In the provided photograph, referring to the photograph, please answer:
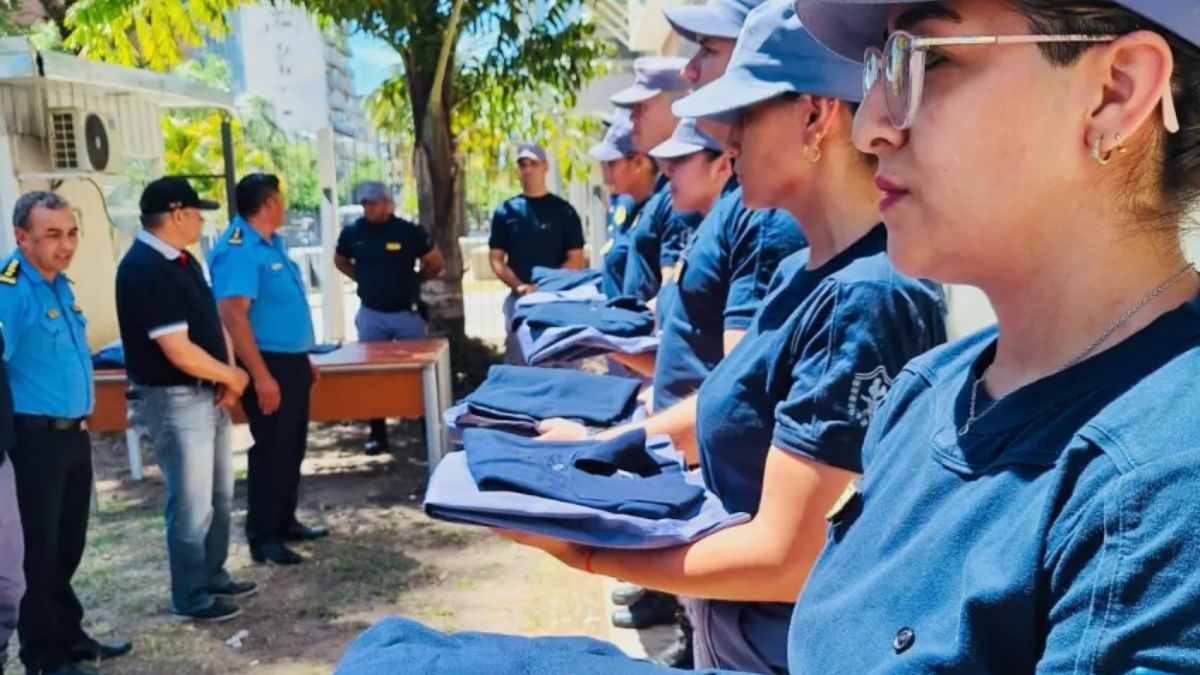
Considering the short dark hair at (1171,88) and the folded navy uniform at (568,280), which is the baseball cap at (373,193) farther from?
the short dark hair at (1171,88)

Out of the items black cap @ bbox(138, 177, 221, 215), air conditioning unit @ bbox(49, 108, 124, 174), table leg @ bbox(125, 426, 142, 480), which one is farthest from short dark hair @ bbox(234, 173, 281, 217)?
table leg @ bbox(125, 426, 142, 480)

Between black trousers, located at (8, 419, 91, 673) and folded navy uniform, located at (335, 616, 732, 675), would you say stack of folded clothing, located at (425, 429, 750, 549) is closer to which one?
folded navy uniform, located at (335, 616, 732, 675)

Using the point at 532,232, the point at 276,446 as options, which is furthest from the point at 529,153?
the point at 276,446

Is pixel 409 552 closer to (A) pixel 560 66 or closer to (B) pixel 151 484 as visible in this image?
(B) pixel 151 484

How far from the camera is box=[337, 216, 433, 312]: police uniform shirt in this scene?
24.0ft

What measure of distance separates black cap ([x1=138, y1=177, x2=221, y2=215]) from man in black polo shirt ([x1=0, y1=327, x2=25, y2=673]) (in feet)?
3.03

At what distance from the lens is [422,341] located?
23.2ft

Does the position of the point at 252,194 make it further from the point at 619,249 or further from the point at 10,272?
the point at 619,249

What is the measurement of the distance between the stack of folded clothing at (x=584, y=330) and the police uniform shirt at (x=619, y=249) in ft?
2.74

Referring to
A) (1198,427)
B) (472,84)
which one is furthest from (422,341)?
(1198,427)

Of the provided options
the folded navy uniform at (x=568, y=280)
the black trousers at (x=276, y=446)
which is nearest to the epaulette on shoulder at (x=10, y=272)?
the black trousers at (x=276, y=446)

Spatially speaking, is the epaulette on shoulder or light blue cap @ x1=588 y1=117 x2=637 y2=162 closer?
the epaulette on shoulder

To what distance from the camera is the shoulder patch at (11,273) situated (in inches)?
153

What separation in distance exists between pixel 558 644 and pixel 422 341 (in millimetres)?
6136
